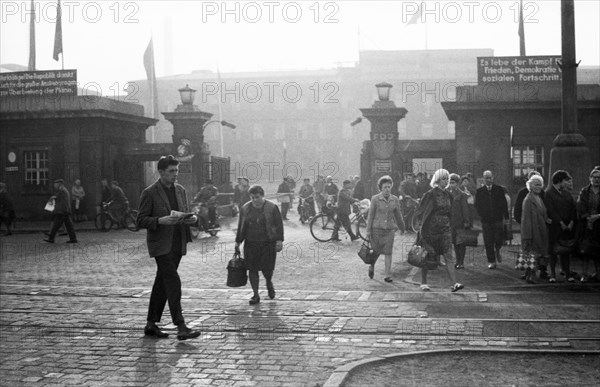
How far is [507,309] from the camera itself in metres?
9.16

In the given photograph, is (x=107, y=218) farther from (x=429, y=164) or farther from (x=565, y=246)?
(x=429, y=164)

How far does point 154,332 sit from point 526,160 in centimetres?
1863

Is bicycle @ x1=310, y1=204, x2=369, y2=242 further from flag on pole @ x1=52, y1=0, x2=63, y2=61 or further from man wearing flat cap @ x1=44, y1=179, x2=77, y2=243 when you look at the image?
flag on pole @ x1=52, y1=0, x2=63, y2=61

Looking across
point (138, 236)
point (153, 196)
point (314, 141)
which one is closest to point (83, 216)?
point (138, 236)

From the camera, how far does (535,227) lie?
1113 cm

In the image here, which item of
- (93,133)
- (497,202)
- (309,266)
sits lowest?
(309,266)

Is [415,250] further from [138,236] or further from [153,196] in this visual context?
[138,236]

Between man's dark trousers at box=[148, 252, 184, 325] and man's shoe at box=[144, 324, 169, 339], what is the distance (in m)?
0.07

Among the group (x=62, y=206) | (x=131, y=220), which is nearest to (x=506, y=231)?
(x=62, y=206)

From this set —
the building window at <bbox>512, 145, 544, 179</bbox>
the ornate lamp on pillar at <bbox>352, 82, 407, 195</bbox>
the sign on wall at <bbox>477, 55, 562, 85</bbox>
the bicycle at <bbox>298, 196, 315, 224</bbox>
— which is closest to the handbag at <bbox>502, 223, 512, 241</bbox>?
the building window at <bbox>512, 145, 544, 179</bbox>

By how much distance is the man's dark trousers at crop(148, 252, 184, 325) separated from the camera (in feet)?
25.6

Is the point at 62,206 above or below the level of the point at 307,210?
above

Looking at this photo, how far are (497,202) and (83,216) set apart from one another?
730 inches

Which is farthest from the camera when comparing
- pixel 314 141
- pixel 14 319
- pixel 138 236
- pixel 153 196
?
pixel 314 141
